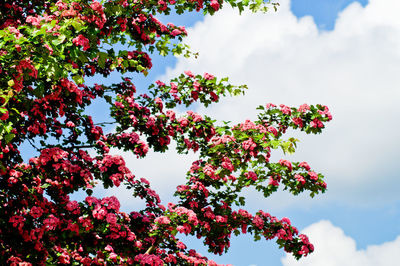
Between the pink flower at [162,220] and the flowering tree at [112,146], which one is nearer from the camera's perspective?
the flowering tree at [112,146]

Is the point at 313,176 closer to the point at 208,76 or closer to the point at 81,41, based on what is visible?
the point at 208,76

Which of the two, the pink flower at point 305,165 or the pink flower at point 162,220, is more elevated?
the pink flower at point 305,165

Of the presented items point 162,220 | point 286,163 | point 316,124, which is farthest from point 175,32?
point 162,220

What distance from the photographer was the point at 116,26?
7.64m

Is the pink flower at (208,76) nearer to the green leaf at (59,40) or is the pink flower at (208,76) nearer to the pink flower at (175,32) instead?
the pink flower at (175,32)

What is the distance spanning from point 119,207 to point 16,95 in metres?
3.06

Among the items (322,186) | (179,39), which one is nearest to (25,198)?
(179,39)

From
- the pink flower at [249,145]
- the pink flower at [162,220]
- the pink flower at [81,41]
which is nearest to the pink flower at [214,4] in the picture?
the pink flower at [249,145]

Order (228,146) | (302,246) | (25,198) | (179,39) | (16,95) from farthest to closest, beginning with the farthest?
(302,246), (179,39), (228,146), (25,198), (16,95)

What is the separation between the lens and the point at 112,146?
32.1 ft

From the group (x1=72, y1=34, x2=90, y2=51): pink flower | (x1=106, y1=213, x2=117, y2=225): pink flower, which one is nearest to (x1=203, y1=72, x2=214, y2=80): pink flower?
(x1=106, y1=213, x2=117, y2=225): pink flower

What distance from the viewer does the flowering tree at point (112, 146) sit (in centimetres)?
607

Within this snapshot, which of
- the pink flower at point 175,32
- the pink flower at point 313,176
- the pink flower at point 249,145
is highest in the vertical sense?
the pink flower at point 175,32

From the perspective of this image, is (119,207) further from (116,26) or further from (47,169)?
(116,26)
